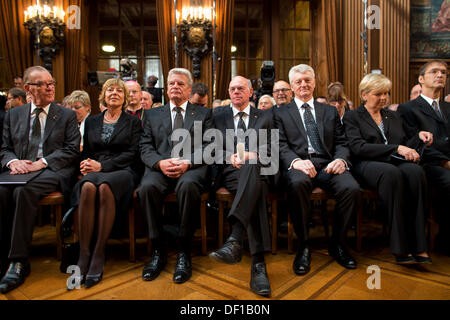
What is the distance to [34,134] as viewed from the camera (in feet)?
7.26

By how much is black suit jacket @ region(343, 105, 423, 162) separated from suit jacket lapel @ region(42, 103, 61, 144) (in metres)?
2.26

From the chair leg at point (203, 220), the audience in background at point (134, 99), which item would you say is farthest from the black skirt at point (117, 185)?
the audience in background at point (134, 99)

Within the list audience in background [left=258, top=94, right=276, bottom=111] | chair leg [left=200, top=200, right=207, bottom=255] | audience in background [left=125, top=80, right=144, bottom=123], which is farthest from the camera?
audience in background [left=258, top=94, right=276, bottom=111]

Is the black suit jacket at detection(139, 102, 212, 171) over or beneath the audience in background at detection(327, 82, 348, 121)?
beneath

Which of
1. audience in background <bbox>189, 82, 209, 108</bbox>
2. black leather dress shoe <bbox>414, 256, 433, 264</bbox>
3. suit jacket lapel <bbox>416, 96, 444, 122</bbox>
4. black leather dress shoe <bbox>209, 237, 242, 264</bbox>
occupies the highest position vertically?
audience in background <bbox>189, 82, 209, 108</bbox>

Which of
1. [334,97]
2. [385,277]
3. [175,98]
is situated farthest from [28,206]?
[334,97]

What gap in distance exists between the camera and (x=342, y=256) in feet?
6.61

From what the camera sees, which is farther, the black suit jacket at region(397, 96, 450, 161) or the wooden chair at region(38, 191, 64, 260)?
the black suit jacket at region(397, 96, 450, 161)

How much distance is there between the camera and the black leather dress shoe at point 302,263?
187cm

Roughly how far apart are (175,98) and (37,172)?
110 centimetres

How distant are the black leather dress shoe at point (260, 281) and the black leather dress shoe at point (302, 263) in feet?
0.89

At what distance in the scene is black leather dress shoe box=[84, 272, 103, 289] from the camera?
171 cm

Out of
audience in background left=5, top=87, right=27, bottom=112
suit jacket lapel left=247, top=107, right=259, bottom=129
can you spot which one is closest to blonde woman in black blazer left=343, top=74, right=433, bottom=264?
suit jacket lapel left=247, top=107, right=259, bottom=129

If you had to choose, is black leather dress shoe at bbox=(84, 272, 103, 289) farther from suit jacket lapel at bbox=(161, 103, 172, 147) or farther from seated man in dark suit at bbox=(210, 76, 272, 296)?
suit jacket lapel at bbox=(161, 103, 172, 147)
